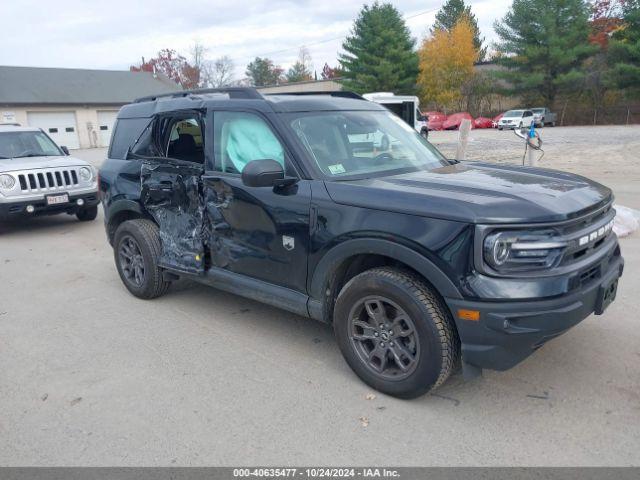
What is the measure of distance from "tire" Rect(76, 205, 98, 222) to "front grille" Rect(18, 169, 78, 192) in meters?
0.78

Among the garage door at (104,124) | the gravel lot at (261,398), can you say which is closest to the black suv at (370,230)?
the gravel lot at (261,398)

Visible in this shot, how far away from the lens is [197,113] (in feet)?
15.4

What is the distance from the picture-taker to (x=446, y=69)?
51.3 meters

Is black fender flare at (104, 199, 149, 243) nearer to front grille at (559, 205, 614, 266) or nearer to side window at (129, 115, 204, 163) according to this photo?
side window at (129, 115, 204, 163)

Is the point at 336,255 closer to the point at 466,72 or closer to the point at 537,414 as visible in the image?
the point at 537,414

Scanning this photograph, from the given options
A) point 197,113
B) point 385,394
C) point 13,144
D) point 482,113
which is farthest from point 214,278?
point 482,113

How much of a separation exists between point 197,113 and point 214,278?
1.44 meters

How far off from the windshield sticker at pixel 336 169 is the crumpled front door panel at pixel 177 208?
1279 mm

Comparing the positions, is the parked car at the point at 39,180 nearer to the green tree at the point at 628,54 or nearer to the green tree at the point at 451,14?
the green tree at the point at 628,54

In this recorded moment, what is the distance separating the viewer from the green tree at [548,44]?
4231 cm

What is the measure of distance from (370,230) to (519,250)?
2.88 ft

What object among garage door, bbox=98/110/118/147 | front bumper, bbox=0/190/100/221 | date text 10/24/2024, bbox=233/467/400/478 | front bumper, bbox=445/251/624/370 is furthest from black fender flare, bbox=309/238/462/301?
garage door, bbox=98/110/118/147

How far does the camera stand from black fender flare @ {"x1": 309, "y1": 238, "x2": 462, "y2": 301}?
3.08 meters

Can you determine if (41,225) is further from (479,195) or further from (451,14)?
(451,14)
